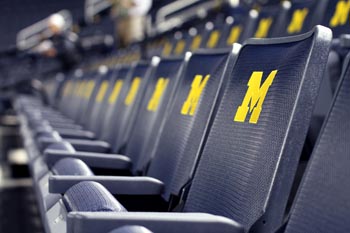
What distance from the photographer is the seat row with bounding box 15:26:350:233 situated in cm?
68

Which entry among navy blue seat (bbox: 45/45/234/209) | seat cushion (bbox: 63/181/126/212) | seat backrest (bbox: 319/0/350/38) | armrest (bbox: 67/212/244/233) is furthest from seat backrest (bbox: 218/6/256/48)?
armrest (bbox: 67/212/244/233)

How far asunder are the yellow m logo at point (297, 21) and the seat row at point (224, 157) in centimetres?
80

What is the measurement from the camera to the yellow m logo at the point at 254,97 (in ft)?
2.75

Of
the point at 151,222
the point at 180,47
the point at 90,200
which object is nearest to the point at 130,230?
the point at 151,222

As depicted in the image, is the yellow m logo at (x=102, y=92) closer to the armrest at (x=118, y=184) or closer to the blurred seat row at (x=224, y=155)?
the blurred seat row at (x=224, y=155)

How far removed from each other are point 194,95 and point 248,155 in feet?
1.00

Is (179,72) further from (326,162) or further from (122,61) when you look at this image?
(122,61)

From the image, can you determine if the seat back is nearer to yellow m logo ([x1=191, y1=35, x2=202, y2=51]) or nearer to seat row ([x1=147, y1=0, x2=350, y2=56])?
seat row ([x1=147, y1=0, x2=350, y2=56])

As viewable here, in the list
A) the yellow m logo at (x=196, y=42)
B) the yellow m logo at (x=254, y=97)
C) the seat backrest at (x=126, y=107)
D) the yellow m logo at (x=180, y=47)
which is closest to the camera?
the yellow m logo at (x=254, y=97)

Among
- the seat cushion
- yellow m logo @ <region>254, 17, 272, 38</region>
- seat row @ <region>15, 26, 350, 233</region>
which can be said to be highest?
yellow m logo @ <region>254, 17, 272, 38</region>

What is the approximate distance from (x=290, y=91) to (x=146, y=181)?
0.34 meters

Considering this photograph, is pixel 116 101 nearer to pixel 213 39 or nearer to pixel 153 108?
pixel 153 108

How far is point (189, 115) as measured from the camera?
1088 millimetres

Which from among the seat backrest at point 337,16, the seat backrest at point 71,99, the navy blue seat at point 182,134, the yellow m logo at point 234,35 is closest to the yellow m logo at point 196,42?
the yellow m logo at point 234,35
